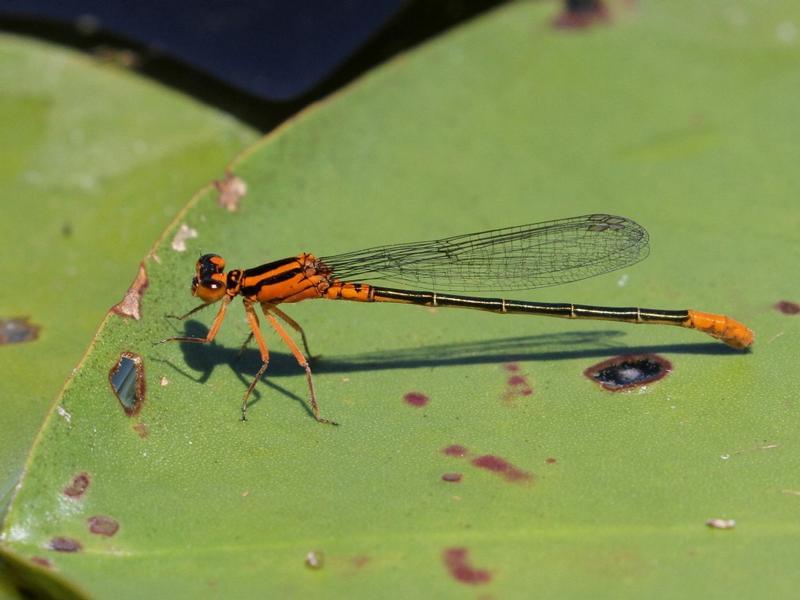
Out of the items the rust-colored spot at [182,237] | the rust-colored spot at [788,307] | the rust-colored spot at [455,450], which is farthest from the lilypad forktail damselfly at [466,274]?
the rust-colored spot at [455,450]

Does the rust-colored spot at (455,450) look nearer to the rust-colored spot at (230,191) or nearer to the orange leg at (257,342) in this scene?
the orange leg at (257,342)

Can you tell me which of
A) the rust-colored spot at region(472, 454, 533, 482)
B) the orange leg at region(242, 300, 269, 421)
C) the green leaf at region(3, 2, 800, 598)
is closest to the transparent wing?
the green leaf at region(3, 2, 800, 598)

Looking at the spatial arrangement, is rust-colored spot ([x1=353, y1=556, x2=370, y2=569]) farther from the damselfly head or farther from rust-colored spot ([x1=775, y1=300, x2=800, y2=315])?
rust-colored spot ([x1=775, y1=300, x2=800, y2=315])

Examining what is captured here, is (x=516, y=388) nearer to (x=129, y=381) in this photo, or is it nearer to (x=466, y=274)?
(x=466, y=274)

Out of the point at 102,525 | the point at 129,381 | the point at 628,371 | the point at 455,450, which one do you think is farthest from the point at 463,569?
the point at 129,381

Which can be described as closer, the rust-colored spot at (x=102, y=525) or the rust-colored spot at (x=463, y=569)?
the rust-colored spot at (x=463, y=569)

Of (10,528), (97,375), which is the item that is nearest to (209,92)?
(97,375)

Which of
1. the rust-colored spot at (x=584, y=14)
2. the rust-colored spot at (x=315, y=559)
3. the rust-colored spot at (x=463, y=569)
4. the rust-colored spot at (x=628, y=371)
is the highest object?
the rust-colored spot at (x=584, y=14)
